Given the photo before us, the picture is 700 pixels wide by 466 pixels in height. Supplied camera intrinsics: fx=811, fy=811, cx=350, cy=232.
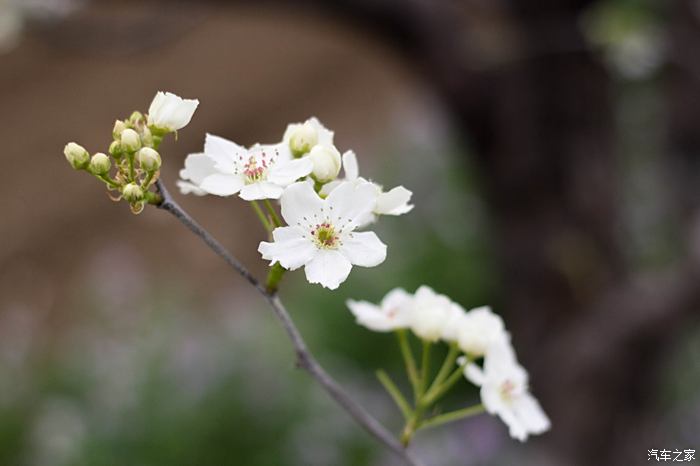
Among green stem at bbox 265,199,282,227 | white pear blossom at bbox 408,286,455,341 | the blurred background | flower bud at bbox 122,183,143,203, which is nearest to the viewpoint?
flower bud at bbox 122,183,143,203

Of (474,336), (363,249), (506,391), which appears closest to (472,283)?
(506,391)

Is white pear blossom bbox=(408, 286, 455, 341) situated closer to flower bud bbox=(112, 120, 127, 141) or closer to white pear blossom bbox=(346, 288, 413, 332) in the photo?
white pear blossom bbox=(346, 288, 413, 332)

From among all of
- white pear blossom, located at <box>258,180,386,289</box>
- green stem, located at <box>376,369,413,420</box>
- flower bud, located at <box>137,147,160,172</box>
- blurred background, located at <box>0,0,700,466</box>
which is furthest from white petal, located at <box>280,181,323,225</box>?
blurred background, located at <box>0,0,700,466</box>

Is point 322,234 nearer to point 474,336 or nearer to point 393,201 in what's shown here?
point 393,201

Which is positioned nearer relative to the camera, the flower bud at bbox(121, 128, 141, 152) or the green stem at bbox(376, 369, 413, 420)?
the flower bud at bbox(121, 128, 141, 152)

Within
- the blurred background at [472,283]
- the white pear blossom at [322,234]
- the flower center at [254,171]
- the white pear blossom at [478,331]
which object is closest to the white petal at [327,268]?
the white pear blossom at [322,234]

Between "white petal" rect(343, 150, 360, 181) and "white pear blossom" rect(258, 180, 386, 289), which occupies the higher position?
"white petal" rect(343, 150, 360, 181)
